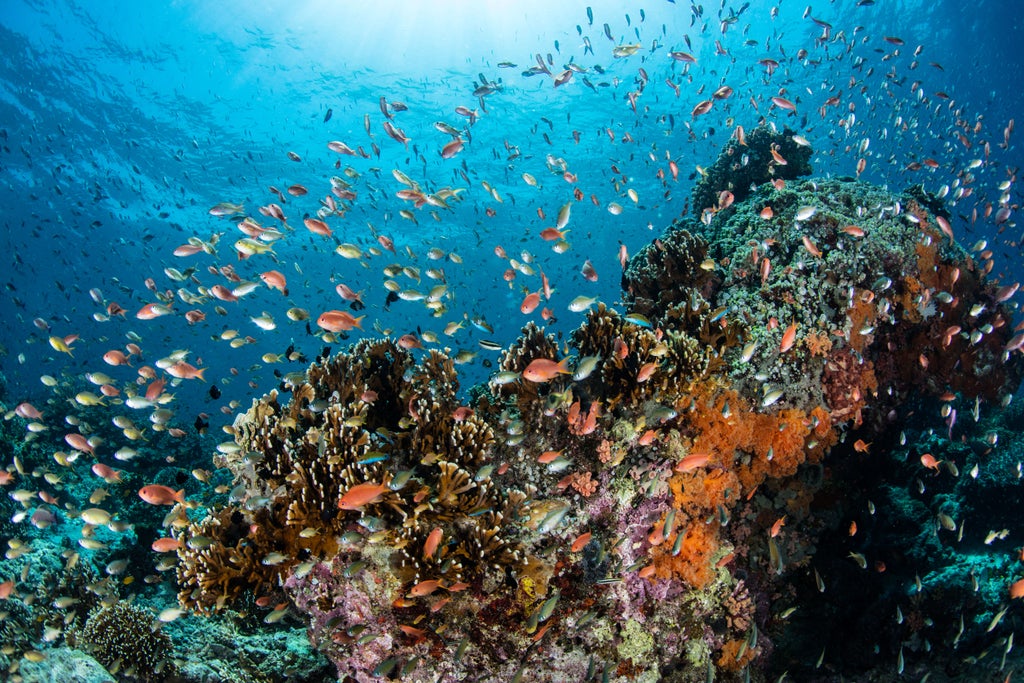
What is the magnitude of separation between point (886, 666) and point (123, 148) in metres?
49.0

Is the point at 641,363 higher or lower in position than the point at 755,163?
lower

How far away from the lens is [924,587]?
5.65 metres

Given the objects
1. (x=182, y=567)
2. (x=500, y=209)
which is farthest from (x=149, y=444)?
(x=500, y=209)

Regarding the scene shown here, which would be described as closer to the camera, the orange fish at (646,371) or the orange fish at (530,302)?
the orange fish at (646,371)

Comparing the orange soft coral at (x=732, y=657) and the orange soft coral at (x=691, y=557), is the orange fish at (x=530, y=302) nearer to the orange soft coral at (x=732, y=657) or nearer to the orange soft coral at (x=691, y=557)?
the orange soft coral at (x=691, y=557)

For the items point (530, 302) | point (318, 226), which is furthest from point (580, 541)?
point (318, 226)

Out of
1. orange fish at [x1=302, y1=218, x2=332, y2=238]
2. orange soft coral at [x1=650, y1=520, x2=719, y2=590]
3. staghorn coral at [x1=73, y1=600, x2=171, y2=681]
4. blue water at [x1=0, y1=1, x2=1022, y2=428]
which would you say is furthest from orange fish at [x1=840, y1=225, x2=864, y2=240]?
blue water at [x1=0, y1=1, x2=1022, y2=428]

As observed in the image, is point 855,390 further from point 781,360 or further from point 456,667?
point 456,667

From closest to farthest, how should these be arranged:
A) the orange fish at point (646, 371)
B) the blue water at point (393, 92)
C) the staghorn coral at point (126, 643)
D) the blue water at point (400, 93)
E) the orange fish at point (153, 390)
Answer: the orange fish at point (646, 371)
the staghorn coral at point (126, 643)
the orange fish at point (153, 390)
the blue water at point (400, 93)
the blue water at point (393, 92)

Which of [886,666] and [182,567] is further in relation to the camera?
[886,666]

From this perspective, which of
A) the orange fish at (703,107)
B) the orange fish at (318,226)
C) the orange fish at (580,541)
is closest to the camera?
the orange fish at (580,541)

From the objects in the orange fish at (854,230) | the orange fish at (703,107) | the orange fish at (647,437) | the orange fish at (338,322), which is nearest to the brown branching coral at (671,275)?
the orange fish at (854,230)

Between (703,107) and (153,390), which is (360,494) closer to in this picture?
(153,390)

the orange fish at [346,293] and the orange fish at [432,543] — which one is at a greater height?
the orange fish at [346,293]
